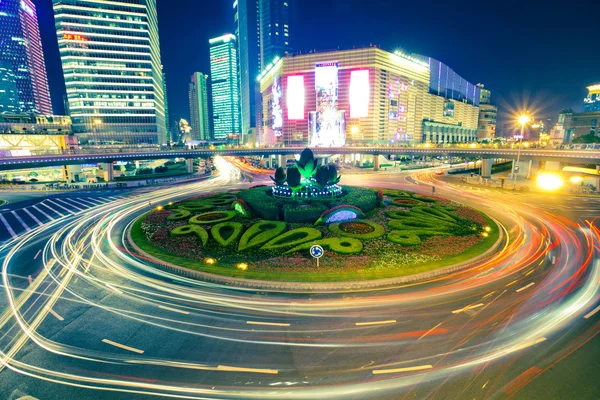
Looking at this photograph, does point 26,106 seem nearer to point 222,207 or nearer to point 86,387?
point 222,207

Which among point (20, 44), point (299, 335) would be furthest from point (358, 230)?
point (20, 44)

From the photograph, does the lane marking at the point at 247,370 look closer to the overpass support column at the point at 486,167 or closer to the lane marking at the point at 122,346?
the lane marking at the point at 122,346

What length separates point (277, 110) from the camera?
156000mm

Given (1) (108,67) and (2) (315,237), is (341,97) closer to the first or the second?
(1) (108,67)

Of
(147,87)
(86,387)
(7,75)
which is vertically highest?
(7,75)

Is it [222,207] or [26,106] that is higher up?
[26,106]

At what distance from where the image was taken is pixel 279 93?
15288 centimetres

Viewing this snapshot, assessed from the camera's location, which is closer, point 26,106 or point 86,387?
point 86,387

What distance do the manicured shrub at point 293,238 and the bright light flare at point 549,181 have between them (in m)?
49.3

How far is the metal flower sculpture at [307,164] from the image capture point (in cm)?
3503

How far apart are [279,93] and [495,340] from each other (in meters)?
153

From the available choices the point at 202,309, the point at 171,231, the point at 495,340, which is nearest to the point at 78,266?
the point at 171,231

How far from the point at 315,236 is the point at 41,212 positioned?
37251 mm

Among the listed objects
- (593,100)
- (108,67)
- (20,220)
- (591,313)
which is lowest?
(591,313)
